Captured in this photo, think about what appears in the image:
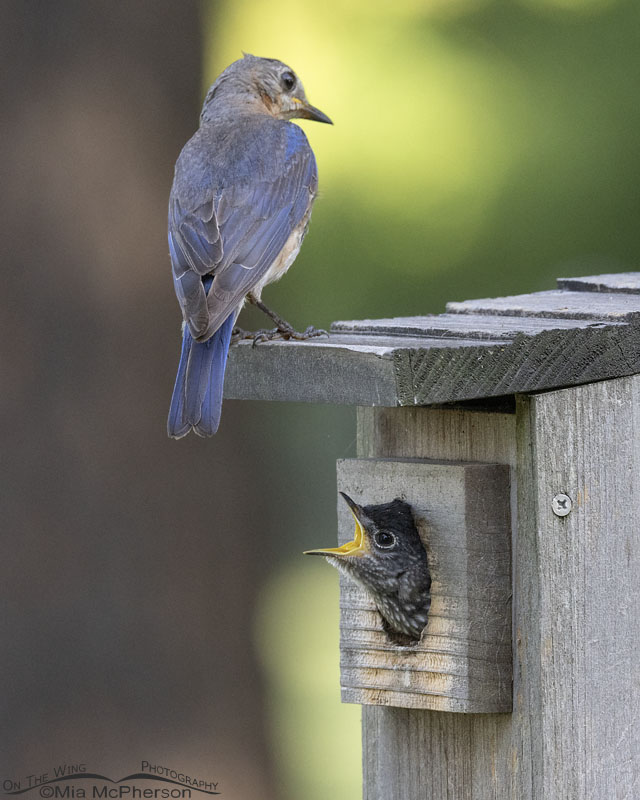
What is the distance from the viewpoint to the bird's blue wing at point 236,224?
2.69 meters

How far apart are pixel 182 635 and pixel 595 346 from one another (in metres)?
2.85

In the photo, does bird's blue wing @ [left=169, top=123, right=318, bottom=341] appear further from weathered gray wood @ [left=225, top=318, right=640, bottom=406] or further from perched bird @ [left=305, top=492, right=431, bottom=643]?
perched bird @ [left=305, top=492, right=431, bottom=643]

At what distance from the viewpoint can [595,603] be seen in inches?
88.6

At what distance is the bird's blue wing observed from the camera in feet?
8.84

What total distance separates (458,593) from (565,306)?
64 centimetres

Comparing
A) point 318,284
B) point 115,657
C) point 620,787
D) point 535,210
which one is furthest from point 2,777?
point 535,210

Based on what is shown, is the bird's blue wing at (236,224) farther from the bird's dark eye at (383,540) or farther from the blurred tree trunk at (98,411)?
the blurred tree trunk at (98,411)

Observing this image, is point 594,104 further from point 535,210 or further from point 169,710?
point 169,710

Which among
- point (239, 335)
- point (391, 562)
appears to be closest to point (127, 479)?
point (239, 335)

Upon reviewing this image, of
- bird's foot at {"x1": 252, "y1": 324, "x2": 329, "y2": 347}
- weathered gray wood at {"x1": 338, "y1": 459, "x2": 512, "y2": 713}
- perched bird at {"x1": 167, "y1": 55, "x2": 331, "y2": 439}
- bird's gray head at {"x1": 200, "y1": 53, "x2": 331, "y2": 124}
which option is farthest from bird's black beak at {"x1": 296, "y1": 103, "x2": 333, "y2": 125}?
weathered gray wood at {"x1": 338, "y1": 459, "x2": 512, "y2": 713}

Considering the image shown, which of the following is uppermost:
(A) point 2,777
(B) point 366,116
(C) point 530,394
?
(B) point 366,116

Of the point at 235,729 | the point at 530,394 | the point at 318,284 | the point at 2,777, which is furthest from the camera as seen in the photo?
the point at 318,284

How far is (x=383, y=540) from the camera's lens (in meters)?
2.31

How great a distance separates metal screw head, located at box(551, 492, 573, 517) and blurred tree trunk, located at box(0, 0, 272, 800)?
255 centimetres
